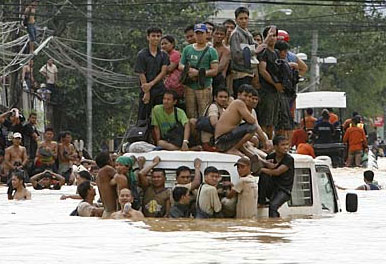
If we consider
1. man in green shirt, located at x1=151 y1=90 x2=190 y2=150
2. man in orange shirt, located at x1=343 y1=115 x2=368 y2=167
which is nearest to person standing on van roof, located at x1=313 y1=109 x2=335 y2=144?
man in orange shirt, located at x1=343 y1=115 x2=368 y2=167

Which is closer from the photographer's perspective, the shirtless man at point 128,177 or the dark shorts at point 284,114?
the shirtless man at point 128,177

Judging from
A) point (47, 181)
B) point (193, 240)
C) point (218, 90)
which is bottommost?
point (193, 240)

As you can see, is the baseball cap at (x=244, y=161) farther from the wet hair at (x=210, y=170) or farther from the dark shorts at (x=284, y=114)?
the dark shorts at (x=284, y=114)

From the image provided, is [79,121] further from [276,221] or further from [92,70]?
[276,221]

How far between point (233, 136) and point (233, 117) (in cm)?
27

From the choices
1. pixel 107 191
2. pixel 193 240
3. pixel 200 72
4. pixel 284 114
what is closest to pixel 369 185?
pixel 284 114

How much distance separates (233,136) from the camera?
16.0m

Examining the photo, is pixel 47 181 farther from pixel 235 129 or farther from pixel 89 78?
pixel 89 78

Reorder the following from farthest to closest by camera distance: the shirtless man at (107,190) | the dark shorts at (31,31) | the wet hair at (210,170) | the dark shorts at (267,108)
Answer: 1. the dark shorts at (31,31)
2. the dark shorts at (267,108)
3. the shirtless man at (107,190)
4. the wet hair at (210,170)

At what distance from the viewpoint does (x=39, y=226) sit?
51.1 feet

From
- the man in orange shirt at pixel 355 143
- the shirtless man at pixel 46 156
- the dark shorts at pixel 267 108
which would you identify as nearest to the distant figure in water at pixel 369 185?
the dark shorts at pixel 267 108

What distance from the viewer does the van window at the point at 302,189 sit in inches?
635

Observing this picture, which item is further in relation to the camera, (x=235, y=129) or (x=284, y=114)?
(x=284, y=114)

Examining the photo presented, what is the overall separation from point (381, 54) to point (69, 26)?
47.5ft
